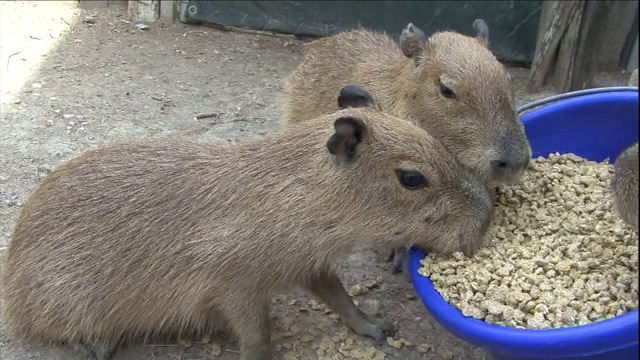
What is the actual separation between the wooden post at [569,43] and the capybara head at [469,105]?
2297mm

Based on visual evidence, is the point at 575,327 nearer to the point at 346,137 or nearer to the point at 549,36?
the point at 346,137

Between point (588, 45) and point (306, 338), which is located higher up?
point (588, 45)

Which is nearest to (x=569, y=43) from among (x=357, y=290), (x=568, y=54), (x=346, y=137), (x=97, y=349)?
(x=568, y=54)

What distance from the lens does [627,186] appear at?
3166 millimetres

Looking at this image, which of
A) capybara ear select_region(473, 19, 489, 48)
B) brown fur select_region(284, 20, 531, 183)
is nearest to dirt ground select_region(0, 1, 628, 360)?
brown fur select_region(284, 20, 531, 183)

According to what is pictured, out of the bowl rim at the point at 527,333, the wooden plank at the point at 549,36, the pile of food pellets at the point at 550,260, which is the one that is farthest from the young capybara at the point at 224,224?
the wooden plank at the point at 549,36

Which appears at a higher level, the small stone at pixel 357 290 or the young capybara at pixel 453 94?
the young capybara at pixel 453 94

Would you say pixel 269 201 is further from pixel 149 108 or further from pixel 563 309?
Result: pixel 149 108

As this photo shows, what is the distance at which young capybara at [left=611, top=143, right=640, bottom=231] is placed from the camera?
3.12 m

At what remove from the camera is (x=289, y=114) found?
5.89 m

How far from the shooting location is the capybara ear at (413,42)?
4469 millimetres

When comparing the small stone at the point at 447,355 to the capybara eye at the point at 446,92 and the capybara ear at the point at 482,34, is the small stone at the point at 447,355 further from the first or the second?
the capybara ear at the point at 482,34

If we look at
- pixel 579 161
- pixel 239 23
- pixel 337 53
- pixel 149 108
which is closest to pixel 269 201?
pixel 579 161

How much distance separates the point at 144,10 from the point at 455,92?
463 centimetres
